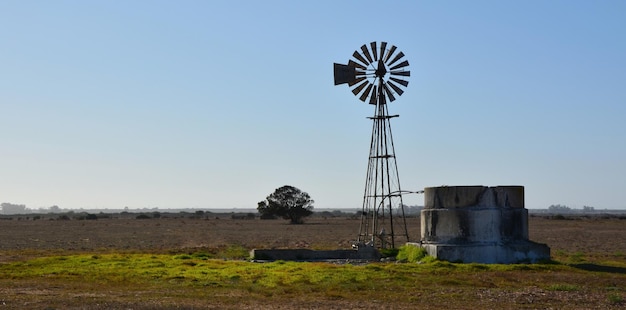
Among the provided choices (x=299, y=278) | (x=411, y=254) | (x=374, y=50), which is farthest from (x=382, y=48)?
(x=299, y=278)

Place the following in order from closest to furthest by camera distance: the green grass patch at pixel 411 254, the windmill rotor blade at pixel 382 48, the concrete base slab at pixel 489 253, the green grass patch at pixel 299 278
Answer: the green grass patch at pixel 299 278 → the concrete base slab at pixel 489 253 → the green grass patch at pixel 411 254 → the windmill rotor blade at pixel 382 48

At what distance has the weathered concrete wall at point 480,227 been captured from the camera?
28.0m

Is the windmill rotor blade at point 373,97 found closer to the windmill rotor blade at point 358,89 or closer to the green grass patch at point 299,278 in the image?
the windmill rotor blade at point 358,89

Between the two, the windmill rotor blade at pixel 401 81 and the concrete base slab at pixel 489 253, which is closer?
the concrete base slab at pixel 489 253

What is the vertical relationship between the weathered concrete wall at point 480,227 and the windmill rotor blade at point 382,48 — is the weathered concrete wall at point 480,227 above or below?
below

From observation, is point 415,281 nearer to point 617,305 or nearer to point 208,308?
point 617,305

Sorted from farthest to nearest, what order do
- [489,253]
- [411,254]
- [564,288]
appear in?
[411,254] → [489,253] → [564,288]

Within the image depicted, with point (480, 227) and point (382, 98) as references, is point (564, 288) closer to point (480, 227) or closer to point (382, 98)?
point (480, 227)

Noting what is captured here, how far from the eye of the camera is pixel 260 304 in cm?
1827

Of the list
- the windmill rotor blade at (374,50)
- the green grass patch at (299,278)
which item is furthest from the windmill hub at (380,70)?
the green grass patch at (299,278)

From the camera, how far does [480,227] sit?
28.1 m

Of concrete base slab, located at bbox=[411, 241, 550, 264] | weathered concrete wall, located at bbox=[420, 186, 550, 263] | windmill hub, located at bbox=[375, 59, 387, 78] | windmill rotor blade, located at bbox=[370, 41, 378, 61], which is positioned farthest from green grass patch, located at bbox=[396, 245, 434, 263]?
windmill rotor blade, located at bbox=[370, 41, 378, 61]

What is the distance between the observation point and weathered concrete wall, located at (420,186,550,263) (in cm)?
2805

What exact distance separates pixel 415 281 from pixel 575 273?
20.2 feet
